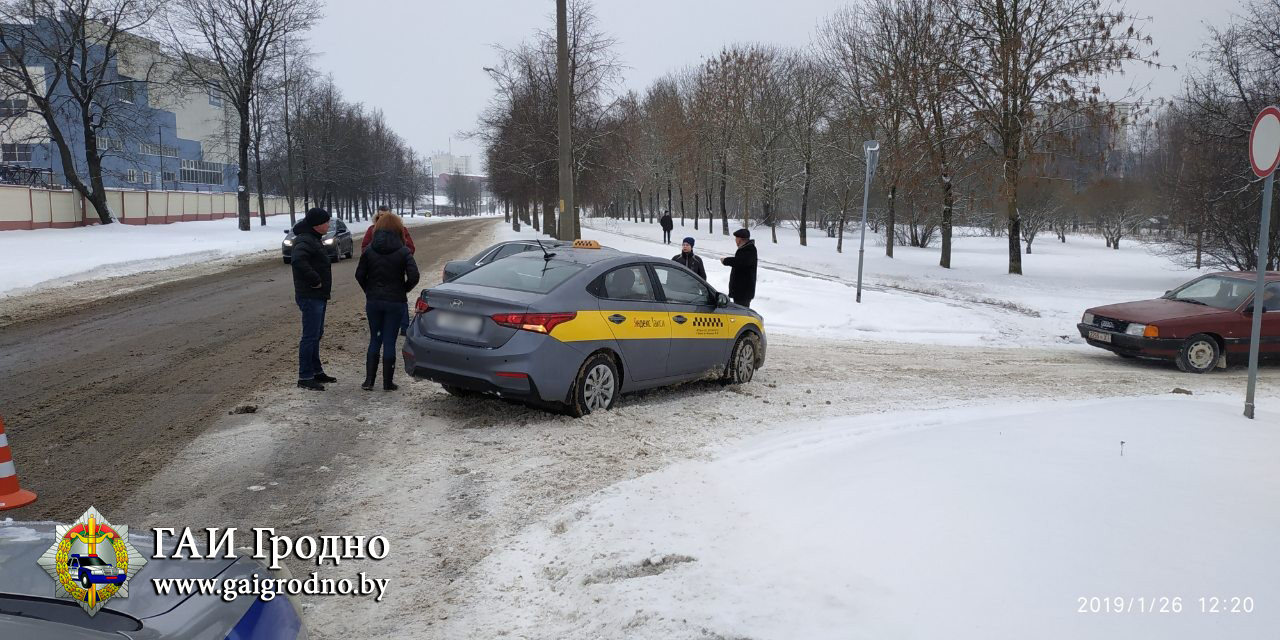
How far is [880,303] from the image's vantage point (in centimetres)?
1748

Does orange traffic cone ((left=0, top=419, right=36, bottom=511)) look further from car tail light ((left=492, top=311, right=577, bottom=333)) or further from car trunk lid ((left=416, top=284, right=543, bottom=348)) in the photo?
car tail light ((left=492, top=311, right=577, bottom=333))

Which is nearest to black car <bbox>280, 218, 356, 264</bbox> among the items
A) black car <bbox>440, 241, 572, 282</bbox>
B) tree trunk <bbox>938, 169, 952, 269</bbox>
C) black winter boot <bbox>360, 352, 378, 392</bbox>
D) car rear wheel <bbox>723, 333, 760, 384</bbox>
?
black car <bbox>440, 241, 572, 282</bbox>

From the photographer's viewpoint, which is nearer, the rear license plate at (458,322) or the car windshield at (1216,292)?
the rear license plate at (458,322)

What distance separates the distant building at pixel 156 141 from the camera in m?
45.2

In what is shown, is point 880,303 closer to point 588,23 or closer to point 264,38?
point 588,23

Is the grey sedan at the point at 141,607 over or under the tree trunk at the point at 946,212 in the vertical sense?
under

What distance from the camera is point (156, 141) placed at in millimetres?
74875

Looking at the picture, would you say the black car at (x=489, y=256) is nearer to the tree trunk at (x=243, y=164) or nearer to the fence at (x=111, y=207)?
the fence at (x=111, y=207)

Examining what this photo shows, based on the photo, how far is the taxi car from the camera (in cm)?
665

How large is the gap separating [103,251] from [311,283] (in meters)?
24.9

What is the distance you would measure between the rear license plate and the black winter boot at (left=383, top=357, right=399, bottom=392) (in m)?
1.32

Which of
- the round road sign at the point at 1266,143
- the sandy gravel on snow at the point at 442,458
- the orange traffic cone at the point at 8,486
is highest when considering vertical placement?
the round road sign at the point at 1266,143

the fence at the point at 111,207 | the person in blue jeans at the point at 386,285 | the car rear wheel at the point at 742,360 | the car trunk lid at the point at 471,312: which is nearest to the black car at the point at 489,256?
the person in blue jeans at the point at 386,285

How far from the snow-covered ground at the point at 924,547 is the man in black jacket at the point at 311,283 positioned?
4.29m
